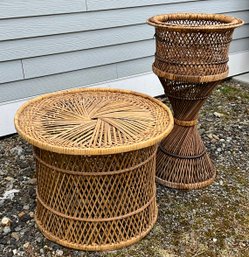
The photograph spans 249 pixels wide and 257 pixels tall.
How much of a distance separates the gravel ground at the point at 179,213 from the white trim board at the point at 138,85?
13cm

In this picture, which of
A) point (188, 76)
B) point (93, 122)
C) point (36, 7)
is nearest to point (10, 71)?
point (36, 7)

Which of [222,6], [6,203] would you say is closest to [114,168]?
[6,203]

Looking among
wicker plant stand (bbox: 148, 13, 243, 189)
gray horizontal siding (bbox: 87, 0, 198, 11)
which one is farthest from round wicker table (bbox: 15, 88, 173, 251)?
gray horizontal siding (bbox: 87, 0, 198, 11)

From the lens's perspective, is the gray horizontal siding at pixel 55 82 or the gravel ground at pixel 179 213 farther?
the gray horizontal siding at pixel 55 82

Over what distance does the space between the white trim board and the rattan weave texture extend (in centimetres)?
117

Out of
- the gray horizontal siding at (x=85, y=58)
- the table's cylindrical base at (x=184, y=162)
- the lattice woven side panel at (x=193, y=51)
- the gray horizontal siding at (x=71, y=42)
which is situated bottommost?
the table's cylindrical base at (x=184, y=162)

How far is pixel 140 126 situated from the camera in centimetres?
181

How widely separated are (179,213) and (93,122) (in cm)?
73

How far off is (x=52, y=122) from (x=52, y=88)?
113 cm

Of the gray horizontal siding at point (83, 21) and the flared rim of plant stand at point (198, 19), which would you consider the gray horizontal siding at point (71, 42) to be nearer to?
the gray horizontal siding at point (83, 21)

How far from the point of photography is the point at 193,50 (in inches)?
77.4

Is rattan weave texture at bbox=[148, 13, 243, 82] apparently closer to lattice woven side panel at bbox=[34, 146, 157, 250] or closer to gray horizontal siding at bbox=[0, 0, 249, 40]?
lattice woven side panel at bbox=[34, 146, 157, 250]

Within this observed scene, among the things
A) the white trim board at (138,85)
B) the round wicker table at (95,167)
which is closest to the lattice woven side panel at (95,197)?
the round wicker table at (95,167)

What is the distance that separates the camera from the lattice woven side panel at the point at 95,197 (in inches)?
66.7
